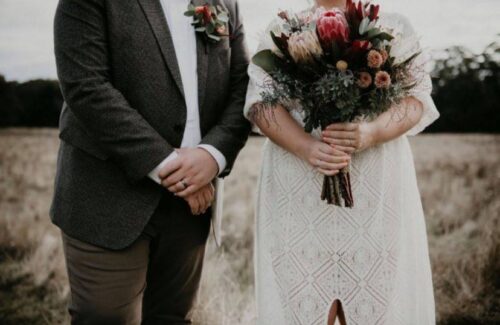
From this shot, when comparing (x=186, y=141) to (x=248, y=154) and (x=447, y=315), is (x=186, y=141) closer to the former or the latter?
(x=447, y=315)

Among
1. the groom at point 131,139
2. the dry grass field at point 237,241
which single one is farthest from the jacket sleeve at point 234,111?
the dry grass field at point 237,241

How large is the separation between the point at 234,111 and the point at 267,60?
470mm

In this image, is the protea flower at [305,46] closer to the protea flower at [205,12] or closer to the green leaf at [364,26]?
the green leaf at [364,26]

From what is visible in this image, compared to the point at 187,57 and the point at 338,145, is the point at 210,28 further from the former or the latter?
the point at 338,145

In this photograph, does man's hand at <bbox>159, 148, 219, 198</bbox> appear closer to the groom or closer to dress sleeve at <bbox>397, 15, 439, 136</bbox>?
the groom

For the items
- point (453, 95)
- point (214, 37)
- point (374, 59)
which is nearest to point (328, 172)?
point (374, 59)

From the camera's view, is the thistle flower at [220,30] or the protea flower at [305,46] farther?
the thistle flower at [220,30]

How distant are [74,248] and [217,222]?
75 cm

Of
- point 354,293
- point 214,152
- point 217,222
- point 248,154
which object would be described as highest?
point 214,152

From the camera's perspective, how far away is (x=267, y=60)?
2277 mm

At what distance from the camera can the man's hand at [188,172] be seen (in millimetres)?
2410

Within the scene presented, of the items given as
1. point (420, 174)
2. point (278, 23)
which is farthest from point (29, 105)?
point (420, 174)

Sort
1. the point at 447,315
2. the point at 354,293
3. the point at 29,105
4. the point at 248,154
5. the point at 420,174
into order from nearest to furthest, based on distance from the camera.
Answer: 1. the point at 354,293
2. the point at 447,315
3. the point at 29,105
4. the point at 420,174
5. the point at 248,154

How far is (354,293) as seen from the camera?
250 centimetres
